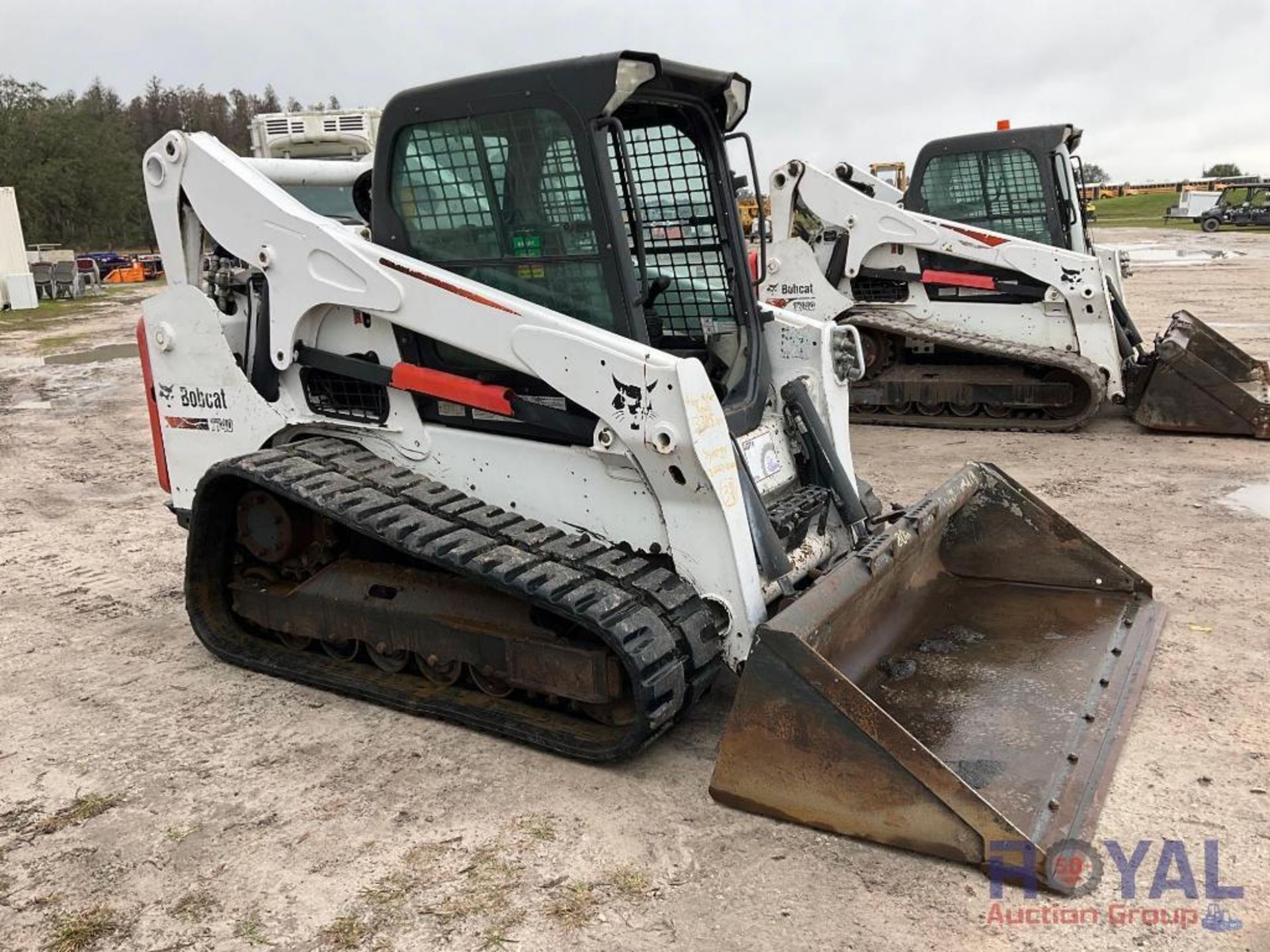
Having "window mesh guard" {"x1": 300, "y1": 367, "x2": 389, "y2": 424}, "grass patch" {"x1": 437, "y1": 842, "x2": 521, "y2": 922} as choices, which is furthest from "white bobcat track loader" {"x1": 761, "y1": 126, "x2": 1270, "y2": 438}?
"grass patch" {"x1": 437, "y1": 842, "x2": 521, "y2": 922}

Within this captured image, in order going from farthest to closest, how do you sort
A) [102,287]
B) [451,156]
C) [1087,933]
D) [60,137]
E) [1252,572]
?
[60,137]
[102,287]
[1252,572]
[451,156]
[1087,933]

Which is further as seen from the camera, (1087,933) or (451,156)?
(451,156)

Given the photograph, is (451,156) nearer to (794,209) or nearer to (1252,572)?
(1252,572)

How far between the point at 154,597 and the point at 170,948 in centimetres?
298

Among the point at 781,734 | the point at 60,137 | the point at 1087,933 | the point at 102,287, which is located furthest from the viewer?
the point at 60,137

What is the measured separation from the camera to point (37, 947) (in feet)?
9.39

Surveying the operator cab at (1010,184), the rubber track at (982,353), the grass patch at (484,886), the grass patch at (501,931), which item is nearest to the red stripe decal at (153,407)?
the grass patch at (484,886)

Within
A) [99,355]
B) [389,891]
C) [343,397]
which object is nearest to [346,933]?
[389,891]

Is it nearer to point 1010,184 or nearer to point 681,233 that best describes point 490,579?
point 681,233

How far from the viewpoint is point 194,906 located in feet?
9.89

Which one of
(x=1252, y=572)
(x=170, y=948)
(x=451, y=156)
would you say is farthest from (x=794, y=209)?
(x=170, y=948)

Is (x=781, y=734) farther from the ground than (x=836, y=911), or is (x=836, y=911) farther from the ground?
(x=781, y=734)

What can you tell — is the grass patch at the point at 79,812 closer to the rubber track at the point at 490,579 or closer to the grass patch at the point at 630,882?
the rubber track at the point at 490,579

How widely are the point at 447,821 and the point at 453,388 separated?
1.57m
